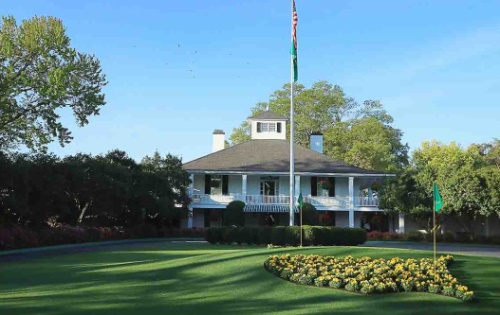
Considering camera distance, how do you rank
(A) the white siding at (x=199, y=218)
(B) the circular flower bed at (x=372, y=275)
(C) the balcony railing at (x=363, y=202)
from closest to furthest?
(B) the circular flower bed at (x=372, y=275) → (C) the balcony railing at (x=363, y=202) → (A) the white siding at (x=199, y=218)

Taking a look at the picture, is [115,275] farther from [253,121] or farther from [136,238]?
[253,121]

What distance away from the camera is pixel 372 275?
11953mm

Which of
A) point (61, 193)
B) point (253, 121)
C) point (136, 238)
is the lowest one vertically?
point (136, 238)

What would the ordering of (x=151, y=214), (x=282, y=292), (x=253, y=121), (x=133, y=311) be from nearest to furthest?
1. (x=133, y=311)
2. (x=282, y=292)
3. (x=151, y=214)
4. (x=253, y=121)

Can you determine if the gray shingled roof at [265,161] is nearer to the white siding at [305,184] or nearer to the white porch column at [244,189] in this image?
the white porch column at [244,189]

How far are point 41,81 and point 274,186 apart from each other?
21.7 meters

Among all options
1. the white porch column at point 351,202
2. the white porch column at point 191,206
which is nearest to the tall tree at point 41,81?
the white porch column at point 191,206

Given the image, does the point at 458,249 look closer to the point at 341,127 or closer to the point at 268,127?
the point at 268,127

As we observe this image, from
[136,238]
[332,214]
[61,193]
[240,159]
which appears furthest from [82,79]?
[332,214]

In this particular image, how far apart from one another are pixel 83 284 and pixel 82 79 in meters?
25.9

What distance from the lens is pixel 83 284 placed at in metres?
13.0

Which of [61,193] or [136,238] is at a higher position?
[61,193]

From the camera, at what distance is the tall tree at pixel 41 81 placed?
32781 mm

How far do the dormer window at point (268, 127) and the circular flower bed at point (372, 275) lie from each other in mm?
38368
